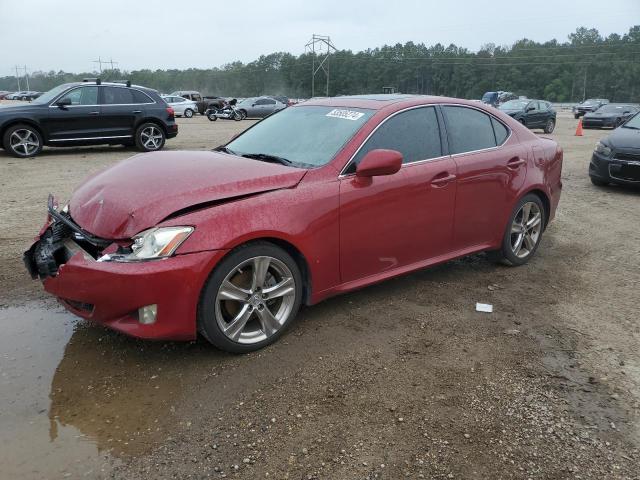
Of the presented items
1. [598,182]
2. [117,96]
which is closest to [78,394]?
[598,182]

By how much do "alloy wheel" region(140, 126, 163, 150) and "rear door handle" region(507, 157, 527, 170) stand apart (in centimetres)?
1038

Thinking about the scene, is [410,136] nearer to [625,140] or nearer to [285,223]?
[285,223]

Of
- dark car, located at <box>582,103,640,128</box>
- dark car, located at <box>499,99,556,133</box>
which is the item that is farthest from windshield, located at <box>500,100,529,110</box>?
dark car, located at <box>582,103,640,128</box>

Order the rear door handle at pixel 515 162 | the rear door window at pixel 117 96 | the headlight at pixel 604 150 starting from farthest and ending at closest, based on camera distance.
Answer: the rear door window at pixel 117 96 → the headlight at pixel 604 150 → the rear door handle at pixel 515 162

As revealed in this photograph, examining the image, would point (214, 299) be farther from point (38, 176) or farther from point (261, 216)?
point (38, 176)

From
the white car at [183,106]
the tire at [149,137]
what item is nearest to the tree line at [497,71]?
the white car at [183,106]

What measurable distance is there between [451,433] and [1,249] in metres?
4.83

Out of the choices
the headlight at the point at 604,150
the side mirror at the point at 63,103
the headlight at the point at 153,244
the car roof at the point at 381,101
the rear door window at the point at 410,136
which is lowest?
the headlight at the point at 153,244

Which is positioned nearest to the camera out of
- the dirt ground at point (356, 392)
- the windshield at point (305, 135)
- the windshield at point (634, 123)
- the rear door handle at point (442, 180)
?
the dirt ground at point (356, 392)

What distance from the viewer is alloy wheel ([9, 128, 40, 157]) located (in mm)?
11781

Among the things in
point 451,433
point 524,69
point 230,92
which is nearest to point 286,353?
point 451,433

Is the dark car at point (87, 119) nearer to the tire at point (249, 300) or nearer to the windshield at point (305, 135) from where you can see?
the windshield at point (305, 135)

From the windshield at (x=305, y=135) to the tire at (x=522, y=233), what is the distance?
6.23ft

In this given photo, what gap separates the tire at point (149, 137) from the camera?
13.1 metres
